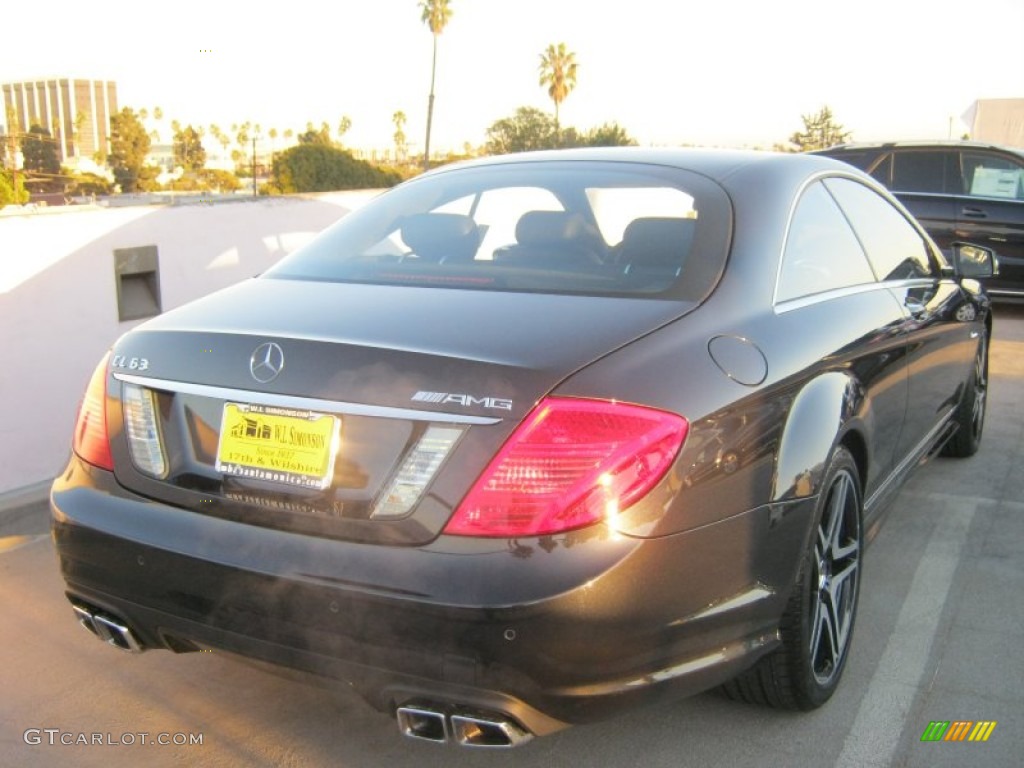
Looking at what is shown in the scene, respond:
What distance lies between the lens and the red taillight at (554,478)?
7.29 ft

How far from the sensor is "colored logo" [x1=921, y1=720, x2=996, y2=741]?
293 cm

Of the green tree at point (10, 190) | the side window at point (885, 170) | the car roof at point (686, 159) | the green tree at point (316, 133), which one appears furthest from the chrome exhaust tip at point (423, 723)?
the green tree at point (316, 133)

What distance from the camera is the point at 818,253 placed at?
3.43 meters

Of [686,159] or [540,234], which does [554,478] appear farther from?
[686,159]

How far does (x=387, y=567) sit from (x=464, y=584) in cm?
17

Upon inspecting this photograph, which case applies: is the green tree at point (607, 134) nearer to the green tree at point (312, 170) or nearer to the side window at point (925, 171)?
the green tree at point (312, 170)

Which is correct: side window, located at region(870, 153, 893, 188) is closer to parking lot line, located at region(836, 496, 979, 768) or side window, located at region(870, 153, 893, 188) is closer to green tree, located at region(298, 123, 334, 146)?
parking lot line, located at region(836, 496, 979, 768)

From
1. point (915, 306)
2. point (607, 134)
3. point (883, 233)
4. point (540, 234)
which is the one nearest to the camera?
point (540, 234)

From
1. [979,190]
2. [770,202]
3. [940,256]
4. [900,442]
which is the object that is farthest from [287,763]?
[979,190]

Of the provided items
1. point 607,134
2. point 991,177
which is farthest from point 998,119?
point 991,177

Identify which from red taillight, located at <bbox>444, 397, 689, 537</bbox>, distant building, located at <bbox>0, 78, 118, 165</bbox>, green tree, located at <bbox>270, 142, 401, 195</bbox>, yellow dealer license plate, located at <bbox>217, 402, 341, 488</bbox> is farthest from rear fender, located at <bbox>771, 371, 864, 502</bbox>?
distant building, located at <bbox>0, 78, 118, 165</bbox>

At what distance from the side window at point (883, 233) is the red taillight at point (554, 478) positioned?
73.5 inches

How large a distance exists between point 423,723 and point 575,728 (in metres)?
0.79

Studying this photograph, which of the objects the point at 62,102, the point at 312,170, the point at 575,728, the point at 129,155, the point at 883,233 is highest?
the point at 883,233
